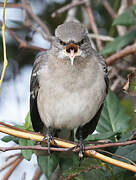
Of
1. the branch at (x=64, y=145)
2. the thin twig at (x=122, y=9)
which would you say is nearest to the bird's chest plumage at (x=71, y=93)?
the branch at (x=64, y=145)

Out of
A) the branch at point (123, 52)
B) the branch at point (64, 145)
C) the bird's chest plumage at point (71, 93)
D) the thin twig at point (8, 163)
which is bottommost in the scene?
the thin twig at point (8, 163)

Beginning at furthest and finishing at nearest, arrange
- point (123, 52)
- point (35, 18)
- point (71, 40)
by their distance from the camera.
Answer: point (35, 18) → point (123, 52) → point (71, 40)

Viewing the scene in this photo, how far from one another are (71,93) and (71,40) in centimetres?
48

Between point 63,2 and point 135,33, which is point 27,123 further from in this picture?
point 63,2

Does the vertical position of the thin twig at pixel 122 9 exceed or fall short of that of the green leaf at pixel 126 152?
it exceeds it

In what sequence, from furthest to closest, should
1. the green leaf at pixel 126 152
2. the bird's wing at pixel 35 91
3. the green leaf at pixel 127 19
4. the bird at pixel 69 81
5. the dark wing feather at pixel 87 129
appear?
the green leaf at pixel 127 19
the dark wing feather at pixel 87 129
the bird's wing at pixel 35 91
the bird at pixel 69 81
the green leaf at pixel 126 152

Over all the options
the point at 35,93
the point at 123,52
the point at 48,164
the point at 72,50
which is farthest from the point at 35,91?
the point at 123,52

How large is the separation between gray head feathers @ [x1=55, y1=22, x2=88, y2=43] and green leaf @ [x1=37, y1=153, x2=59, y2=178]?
3.39ft

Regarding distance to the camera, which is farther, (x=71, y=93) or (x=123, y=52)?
(x=123, y=52)

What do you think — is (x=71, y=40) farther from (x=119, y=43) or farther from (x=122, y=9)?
(x=122, y=9)

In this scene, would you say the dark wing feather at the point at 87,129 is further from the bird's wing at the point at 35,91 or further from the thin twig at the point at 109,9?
the thin twig at the point at 109,9

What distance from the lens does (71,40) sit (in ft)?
10.9

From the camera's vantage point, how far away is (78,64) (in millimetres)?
3424

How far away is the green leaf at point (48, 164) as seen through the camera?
3.01 metres
